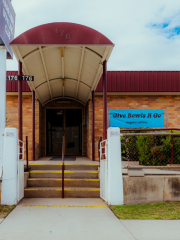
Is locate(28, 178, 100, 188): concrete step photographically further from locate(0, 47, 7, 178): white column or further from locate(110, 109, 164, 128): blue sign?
locate(110, 109, 164, 128): blue sign

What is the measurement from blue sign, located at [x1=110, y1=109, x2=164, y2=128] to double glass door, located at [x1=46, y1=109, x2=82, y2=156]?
2055 mm

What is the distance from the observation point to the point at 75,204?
216 inches

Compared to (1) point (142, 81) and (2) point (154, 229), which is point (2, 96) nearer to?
(2) point (154, 229)

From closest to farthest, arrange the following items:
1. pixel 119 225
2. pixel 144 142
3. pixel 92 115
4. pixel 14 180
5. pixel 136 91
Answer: pixel 119 225 → pixel 14 180 → pixel 144 142 → pixel 92 115 → pixel 136 91

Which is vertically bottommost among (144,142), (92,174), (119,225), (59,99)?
(119,225)

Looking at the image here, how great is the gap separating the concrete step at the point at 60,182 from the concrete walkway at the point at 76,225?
1.05 m

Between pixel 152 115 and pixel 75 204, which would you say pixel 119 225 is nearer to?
pixel 75 204

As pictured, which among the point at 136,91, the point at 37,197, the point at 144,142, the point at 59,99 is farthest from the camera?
the point at 59,99

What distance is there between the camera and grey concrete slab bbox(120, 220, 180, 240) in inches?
146

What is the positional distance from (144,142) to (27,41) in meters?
4.39

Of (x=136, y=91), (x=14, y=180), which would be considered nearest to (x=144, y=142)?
(x=136, y=91)

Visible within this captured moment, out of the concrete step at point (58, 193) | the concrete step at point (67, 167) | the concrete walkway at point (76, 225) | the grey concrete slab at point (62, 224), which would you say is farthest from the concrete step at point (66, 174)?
the grey concrete slab at point (62, 224)

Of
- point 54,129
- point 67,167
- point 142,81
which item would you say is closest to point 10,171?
point 67,167

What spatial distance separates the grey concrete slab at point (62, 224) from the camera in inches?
146
